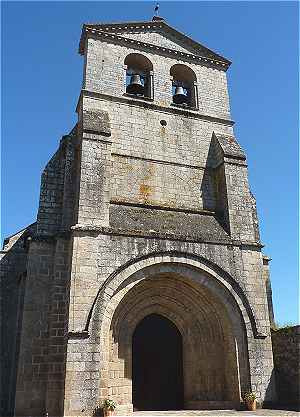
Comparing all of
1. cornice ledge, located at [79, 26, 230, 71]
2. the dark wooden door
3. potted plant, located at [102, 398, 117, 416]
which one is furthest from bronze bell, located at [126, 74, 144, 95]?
potted plant, located at [102, 398, 117, 416]

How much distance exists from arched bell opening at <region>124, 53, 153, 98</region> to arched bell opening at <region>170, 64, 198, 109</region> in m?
0.90

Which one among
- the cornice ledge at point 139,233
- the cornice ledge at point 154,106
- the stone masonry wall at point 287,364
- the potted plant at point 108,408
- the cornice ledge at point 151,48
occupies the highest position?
the cornice ledge at point 151,48

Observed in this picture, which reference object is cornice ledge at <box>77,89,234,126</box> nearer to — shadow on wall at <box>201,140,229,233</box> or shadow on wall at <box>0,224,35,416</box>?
shadow on wall at <box>201,140,229,233</box>

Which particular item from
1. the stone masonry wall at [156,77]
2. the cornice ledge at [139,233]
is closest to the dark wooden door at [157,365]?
the cornice ledge at [139,233]

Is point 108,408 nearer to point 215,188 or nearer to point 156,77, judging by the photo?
point 215,188

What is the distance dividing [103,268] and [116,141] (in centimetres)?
402

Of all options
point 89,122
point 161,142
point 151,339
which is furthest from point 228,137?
point 151,339

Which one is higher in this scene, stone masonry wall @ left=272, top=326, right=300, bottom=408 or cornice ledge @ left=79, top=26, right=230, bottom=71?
cornice ledge @ left=79, top=26, right=230, bottom=71

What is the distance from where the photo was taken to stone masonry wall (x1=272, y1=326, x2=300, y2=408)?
9625 mm

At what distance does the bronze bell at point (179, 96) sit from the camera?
43.7ft

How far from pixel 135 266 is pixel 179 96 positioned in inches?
256

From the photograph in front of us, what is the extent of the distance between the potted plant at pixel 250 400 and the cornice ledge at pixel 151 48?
10.5 m

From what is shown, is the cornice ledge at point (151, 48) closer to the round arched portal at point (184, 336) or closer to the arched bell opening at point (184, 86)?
the arched bell opening at point (184, 86)

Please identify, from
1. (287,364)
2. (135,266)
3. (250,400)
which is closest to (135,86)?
(135,266)
